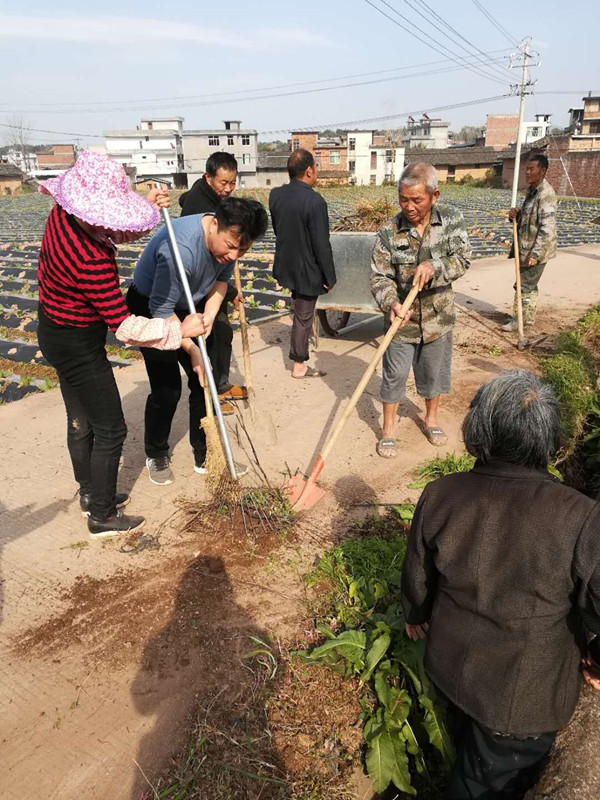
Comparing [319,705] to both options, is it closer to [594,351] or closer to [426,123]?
[594,351]

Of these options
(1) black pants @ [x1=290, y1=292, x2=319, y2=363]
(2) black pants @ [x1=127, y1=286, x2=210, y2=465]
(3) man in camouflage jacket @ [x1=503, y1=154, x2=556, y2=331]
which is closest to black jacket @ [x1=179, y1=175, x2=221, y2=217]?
(1) black pants @ [x1=290, y1=292, x2=319, y2=363]

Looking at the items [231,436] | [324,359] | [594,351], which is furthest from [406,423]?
[594,351]

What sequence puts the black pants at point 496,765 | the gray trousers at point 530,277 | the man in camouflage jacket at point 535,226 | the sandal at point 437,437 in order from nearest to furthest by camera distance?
the black pants at point 496,765 < the sandal at point 437,437 < the man in camouflage jacket at point 535,226 < the gray trousers at point 530,277

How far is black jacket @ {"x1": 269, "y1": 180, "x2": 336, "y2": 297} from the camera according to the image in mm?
5469

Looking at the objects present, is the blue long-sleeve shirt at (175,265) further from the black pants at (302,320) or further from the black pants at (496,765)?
the black pants at (496,765)

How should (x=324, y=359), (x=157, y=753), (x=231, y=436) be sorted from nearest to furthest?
(x=157, y=753), (x=231, y=436), (x=324, y=359)

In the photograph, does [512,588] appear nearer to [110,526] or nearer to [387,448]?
[110,526]

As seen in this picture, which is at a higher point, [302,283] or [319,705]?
[302,283]

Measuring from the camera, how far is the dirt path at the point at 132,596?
87.4 inches

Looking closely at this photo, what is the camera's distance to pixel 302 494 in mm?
3547

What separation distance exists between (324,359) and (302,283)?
3.85 ft

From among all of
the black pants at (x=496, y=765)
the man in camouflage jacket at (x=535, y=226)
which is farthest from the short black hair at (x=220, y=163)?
the black pants at (x=496, y=765)

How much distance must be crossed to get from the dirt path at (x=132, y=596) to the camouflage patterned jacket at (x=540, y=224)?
255 centimetres

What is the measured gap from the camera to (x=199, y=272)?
336 centimetres
